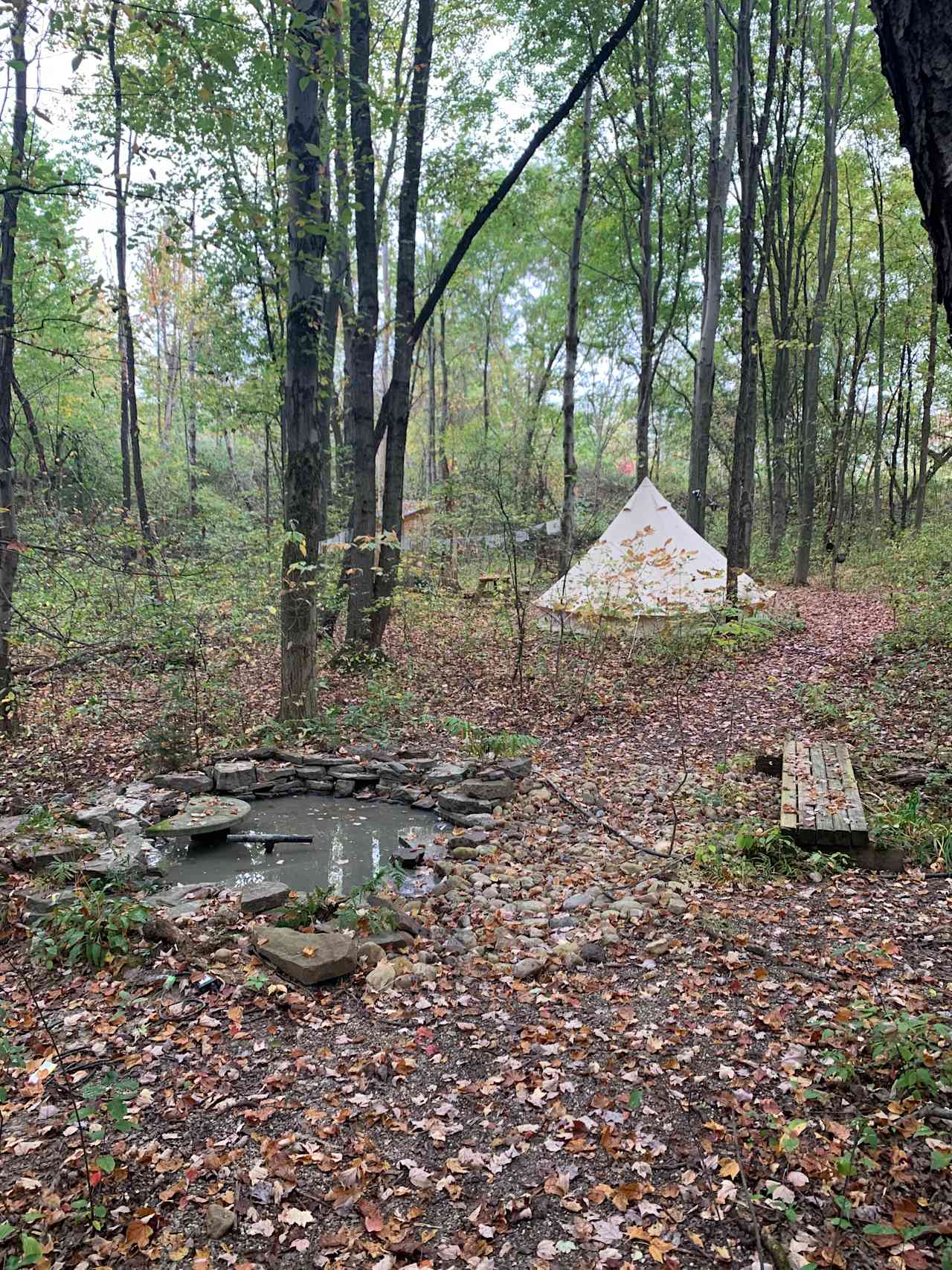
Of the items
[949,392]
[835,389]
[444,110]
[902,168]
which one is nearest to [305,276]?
[444,110]

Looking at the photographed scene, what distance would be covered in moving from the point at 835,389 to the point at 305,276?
14987 millimetres

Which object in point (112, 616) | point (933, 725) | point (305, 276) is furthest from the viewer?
point (112, 616)

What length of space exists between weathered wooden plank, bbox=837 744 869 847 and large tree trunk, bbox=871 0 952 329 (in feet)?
9.39

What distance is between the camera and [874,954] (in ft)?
9.73

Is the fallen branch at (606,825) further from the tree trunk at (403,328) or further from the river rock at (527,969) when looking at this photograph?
the tree trunk at (403,328)

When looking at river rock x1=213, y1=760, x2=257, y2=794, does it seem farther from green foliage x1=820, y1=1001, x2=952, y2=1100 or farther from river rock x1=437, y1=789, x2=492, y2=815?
green foliage x1=820, y1=1001, x2=952, y2=1100

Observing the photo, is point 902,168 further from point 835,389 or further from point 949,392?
point 949,392

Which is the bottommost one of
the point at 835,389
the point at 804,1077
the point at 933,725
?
the point at 804,1077

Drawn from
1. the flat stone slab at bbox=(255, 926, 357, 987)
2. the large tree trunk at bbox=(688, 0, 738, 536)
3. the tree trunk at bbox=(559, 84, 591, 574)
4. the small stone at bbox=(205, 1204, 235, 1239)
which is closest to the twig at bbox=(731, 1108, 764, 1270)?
the small stone at bbox=(205, 1204, 235, 1239)

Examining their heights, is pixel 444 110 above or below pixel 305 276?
above

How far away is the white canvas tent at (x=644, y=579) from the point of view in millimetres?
8828

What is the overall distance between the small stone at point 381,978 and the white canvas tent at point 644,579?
5.22 metres

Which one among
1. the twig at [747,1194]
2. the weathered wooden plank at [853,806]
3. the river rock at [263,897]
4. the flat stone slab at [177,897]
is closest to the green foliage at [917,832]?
the weathered wooden plank at [853,806]

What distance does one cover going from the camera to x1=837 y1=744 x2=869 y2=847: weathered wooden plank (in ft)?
12.7
